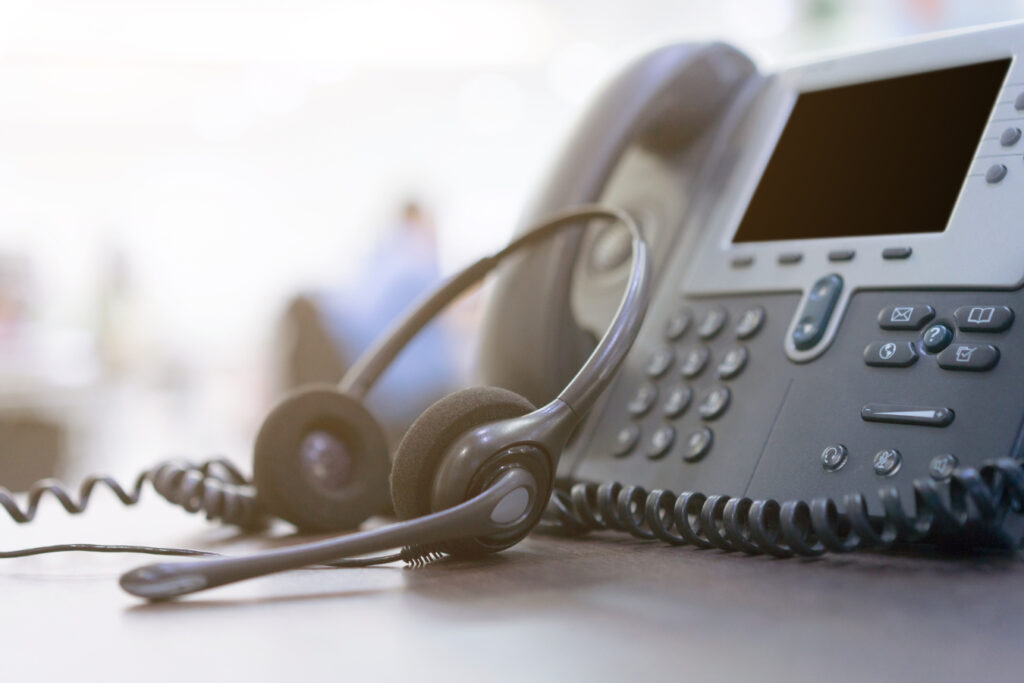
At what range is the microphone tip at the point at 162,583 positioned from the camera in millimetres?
307

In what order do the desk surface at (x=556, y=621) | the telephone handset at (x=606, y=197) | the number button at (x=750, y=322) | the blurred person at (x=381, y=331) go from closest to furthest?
the desk surface at (x=556, y=621)
the number button at (x=750, y=322)
the telephone handset at (x=606, y=197)
the blurred person at (x=381, y=331)

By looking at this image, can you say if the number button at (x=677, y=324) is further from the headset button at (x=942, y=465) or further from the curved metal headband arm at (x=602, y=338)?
the headset button at (x=942, y=465)

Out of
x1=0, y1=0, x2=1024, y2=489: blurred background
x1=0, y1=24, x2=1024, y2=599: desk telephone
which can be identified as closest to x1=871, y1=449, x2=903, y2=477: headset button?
x1=0, y1=24, x2=1024, y2=599: desk telephone

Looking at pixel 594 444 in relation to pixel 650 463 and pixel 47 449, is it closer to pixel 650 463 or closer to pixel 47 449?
pixel 650 463

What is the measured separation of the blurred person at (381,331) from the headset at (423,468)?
6.66 feet

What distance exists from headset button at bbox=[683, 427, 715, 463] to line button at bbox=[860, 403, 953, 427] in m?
0.07

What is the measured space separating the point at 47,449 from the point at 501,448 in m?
2.42

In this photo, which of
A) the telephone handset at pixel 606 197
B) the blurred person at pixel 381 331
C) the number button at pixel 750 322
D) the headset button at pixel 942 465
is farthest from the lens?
the blurred person at pixel 381 331

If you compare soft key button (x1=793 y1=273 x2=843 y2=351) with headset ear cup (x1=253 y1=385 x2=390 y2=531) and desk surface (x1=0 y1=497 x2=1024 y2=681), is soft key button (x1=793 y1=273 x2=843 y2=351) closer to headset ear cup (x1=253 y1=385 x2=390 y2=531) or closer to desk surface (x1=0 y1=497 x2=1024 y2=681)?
desk surface (x1=0 y1=497 x2=1024 y2=681)


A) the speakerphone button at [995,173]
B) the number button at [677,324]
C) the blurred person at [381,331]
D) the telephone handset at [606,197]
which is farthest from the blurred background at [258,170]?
the speakerphone button at [995,173]

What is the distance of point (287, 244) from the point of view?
7.77 metres

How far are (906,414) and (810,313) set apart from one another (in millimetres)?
76

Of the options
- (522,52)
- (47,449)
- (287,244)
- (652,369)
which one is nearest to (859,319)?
(652,369)

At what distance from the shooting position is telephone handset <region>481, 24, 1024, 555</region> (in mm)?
349
